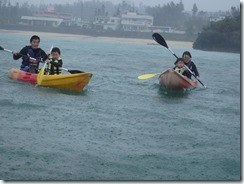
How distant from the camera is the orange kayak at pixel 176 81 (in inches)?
327

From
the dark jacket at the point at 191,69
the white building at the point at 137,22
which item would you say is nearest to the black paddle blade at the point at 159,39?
the dark jacket at the point at 191,69

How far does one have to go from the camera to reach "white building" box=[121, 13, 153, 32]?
14194 mm

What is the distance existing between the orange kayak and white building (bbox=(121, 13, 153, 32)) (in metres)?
5.33

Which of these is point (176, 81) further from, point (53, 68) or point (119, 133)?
point (119, 133)

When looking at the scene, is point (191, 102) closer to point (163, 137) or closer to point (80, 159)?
point (163, 137)

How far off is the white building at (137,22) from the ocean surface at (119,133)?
18.8ft

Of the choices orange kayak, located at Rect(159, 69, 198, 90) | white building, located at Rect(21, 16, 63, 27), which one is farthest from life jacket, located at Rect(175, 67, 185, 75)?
white building, located at Rect(21, 16, 63, 27)

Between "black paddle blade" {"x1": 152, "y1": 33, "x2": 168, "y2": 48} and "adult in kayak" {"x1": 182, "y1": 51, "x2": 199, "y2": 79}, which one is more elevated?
"black paddle blade" {"x1": 152, "y1": 33, "x2": 168, "y2": 48}

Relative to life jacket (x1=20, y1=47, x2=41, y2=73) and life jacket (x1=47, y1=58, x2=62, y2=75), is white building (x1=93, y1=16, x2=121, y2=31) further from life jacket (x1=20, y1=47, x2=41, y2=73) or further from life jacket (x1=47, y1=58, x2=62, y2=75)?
life jacket (x1=47, y1=58, x2=62, y2=75)

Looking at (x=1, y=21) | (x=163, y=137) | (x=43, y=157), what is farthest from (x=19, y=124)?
(x=1, y=21)

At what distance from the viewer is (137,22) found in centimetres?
1503

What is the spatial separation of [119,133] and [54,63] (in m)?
3.18

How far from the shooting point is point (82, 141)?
487cm

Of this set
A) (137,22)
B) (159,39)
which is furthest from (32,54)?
(137,22)
